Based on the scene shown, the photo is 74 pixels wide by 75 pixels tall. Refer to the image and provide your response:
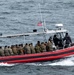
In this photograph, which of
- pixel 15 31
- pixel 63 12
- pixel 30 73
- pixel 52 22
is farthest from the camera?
pixel 63 12

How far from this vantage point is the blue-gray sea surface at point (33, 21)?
53219mm

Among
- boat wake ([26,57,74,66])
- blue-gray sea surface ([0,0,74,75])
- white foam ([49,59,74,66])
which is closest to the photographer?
blue-gray sea surface ([0,0,74,75])

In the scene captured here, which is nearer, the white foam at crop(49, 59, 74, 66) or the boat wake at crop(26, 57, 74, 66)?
the boat wake at crop(26, 57, 74, 66)

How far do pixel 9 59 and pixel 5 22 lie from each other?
28.1m

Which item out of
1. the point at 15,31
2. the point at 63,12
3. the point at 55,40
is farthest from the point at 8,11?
the point at 55,40

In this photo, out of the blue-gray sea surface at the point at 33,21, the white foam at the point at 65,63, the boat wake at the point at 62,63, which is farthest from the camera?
the white foam at the point at 65,63

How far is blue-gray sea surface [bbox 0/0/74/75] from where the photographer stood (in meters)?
53.2

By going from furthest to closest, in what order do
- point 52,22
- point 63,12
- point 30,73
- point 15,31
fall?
point 63,12, point 52,22, point 15,31, point 30,73

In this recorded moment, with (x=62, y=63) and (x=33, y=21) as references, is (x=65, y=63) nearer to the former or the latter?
(x=62, y=63)

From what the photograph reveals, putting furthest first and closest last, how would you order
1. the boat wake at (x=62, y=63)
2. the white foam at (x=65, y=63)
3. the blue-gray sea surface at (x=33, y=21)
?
the white foam at (x=65, y=63), the boat wake at (x=62, y=63), the blue-gray sea surface at (x=33, y=21)

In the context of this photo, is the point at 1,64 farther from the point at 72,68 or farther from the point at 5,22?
the point at 5,22

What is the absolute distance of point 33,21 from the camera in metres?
81.7

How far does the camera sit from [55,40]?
181 ft

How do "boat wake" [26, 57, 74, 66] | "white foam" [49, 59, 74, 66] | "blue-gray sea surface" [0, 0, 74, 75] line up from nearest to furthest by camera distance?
1. "blue-gray sea surface" [0, 0, 74, 75]
2. "boat wake" [26, 57, 74, 66]
3. "white foam" [49, 59, 74, 66]
